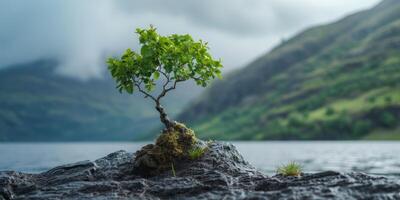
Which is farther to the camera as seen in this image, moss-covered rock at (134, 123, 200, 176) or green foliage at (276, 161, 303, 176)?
moss-covered rock at (134, 123, 200, 176)

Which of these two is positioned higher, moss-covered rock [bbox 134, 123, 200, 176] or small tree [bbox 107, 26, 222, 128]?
small tree [bbox 107, 26, 222, 128]

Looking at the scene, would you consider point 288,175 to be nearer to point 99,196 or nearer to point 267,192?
point 267,192

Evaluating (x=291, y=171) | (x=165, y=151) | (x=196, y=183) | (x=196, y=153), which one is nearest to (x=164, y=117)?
(x=165, y=151)

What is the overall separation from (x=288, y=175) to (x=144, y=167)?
6.62 m

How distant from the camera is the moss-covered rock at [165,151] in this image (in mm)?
25016

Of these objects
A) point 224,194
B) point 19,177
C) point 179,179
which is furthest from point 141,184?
point 19,177

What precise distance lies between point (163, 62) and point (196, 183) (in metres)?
6.20

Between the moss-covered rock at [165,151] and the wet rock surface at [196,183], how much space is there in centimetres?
44

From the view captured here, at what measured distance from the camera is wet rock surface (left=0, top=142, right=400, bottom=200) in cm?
1973

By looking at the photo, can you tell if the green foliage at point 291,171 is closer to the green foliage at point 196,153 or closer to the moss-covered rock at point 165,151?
the green foliage at point 196,153

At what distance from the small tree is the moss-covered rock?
88 cm

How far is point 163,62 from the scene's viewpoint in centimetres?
2520

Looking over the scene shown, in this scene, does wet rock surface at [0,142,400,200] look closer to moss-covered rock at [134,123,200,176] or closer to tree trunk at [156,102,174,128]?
moss-covered rock at [134,123,200,176]

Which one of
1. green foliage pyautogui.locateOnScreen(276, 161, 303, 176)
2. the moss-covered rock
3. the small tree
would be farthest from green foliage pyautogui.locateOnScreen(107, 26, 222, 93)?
green foliage pyautogui.locateOnScreen(276, 161, 303, 176)
